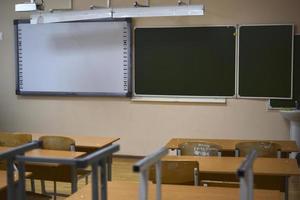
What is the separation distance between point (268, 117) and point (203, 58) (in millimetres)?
1251

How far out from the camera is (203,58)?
20.4 feet

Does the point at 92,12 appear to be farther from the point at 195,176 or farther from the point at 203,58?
the point at 195,176

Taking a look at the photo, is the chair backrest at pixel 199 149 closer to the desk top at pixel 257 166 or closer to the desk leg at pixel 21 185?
the desk top at pixel 257 166

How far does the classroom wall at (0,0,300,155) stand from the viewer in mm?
6121

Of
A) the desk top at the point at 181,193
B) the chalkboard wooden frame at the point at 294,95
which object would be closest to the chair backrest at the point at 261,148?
the desk top at the point at 181,193

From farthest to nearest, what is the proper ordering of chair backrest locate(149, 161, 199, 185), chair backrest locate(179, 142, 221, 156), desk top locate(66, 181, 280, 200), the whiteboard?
the whiteboard, chair backrest locate(179, 142, 221, 156), chair backrest locate(149, 161, 199, 185), desk top locate(66, 181, 280, 200)

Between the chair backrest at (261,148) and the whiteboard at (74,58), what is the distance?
286cm

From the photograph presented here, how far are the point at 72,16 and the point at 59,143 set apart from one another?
7.45 ft

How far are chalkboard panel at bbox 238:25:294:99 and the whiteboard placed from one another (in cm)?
171

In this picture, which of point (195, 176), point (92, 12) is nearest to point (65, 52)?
point (92, 12)

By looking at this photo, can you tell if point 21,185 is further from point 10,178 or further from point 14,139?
point 14,139

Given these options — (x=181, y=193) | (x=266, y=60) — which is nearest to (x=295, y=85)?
(x=266, y=60)

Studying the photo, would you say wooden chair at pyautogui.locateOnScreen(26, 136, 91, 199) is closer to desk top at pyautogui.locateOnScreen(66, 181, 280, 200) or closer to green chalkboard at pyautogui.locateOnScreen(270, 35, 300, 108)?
desk top at pyautogui.locateOnScreen(66, 181, 280, 200)

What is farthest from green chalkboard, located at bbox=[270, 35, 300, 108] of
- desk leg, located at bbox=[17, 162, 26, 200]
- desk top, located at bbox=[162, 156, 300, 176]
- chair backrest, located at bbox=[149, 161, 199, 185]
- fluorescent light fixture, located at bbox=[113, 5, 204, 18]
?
desk leg, located at bbox=[17, 162, 26, 200]
